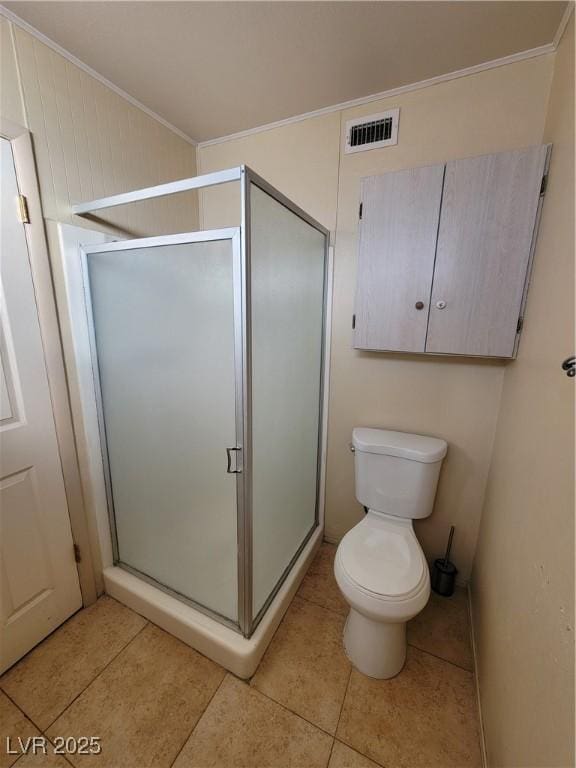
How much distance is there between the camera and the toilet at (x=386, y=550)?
3.91 feet

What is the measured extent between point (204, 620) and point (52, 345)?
1.32 meters

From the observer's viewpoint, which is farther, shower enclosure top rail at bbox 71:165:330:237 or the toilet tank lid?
the toilet tank lid

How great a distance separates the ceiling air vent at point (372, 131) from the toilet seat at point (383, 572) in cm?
185

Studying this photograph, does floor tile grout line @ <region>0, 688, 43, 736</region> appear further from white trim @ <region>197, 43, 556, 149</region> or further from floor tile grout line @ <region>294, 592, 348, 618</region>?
white trim @ <region>197, 43, 556, 149</region>

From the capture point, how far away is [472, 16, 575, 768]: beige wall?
663 millimetres

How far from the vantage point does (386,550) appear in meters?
1.40

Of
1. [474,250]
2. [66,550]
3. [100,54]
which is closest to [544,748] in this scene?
[474,250]

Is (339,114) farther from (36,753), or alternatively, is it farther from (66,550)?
(36,753)

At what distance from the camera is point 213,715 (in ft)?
3.75

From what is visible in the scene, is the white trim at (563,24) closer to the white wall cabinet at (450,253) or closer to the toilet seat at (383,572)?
the white wall cabinet at (450,253)

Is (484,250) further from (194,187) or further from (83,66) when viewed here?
(83,66)

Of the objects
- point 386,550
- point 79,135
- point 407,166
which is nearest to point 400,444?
point 386,550

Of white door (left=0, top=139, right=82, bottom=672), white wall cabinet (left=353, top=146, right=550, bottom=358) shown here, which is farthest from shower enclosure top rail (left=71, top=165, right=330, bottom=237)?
white wall cabinet (left=353, top=146, right=550, bottom=358)

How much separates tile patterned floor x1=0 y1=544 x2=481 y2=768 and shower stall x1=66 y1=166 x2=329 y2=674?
0.12 m
